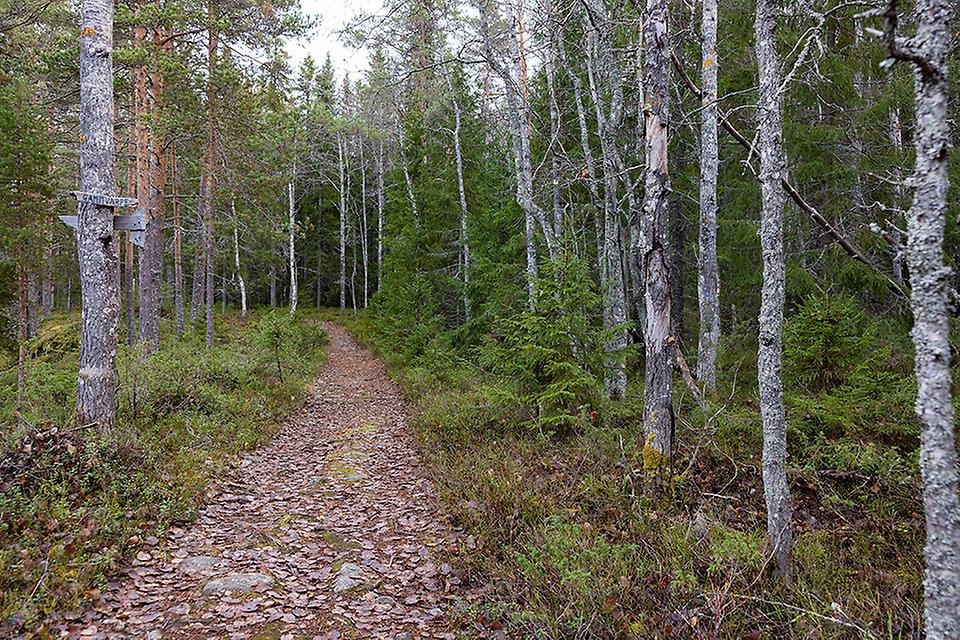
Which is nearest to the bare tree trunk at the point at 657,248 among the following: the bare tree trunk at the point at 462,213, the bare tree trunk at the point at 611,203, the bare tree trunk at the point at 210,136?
the bare tree trunk at the point at 611,203

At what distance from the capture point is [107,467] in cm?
571

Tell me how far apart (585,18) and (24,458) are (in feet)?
39.7

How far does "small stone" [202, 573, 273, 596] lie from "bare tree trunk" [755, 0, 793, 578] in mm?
4243

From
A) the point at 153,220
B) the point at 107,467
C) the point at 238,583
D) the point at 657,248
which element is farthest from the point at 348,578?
the point at 153,220

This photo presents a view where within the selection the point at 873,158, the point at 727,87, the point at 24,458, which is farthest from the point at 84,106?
the point at 873,158

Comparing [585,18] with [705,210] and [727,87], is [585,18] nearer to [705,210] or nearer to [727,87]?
[727,87]

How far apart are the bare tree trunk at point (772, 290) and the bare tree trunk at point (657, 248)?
117cm

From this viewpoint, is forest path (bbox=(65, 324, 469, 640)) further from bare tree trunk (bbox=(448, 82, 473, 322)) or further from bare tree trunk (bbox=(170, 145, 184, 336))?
bare tree trunk (bbox=(170, 145, 184, 336))

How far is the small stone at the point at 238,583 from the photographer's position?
4559mm

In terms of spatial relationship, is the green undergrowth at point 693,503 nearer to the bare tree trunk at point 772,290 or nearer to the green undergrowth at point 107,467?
the bare tree trunk at point 772,290

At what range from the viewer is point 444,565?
16.5ft

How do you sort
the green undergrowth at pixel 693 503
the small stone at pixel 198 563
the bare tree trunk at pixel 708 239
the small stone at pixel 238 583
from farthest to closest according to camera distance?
the bare tree trunk at pixel 708 239 < the small stone at pixel 198 563 < the small stone at pixel 238 583 < the green undergrowth at pixel 693 503

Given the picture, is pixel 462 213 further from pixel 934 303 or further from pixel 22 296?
pixel 934 303

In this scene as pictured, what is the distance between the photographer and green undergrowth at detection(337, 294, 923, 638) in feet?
12.0
